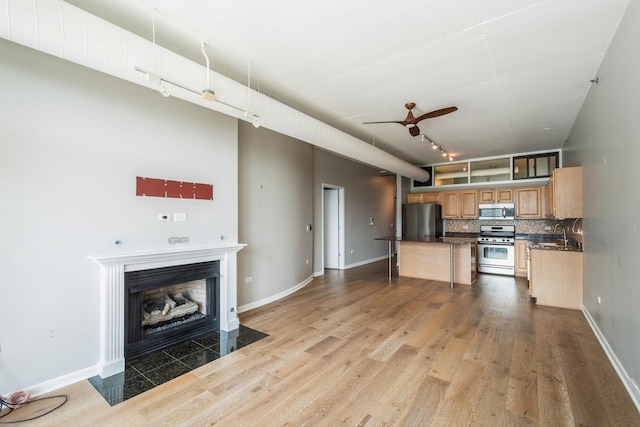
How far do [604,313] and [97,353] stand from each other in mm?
5036

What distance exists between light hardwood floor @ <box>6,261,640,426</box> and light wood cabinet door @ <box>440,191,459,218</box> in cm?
381

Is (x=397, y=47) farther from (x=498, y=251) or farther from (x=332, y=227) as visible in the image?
(x=498, y=251)

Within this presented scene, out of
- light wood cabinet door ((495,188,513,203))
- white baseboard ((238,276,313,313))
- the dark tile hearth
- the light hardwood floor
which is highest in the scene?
light wood cabinet door ((495,188,513,203))

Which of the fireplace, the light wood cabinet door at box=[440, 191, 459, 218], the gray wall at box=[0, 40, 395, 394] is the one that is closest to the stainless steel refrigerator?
the light wood cabinet door at box=[440, 191, 459, 218]

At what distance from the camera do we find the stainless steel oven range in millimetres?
6367

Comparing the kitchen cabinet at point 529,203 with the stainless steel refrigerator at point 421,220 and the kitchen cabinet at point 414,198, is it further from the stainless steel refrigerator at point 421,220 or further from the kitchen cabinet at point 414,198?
the kitchen cabinet at point 414,198

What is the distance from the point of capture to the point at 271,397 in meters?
2.17

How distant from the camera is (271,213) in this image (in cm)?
465

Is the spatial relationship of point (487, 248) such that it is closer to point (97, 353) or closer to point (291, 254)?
point (291, 254)

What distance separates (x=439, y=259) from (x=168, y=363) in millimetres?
5146

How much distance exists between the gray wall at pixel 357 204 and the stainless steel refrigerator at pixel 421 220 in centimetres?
104

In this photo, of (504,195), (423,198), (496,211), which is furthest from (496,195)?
(423,198)

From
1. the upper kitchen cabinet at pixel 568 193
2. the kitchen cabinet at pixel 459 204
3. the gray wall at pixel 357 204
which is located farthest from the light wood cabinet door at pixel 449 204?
the upper kitchen cabinet at pixel 568 193

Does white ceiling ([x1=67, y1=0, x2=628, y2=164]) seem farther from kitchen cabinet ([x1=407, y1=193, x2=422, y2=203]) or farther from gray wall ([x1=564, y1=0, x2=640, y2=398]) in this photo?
kitchen cabinet ([x1=407, y1=193, x2=422, y2=203])
